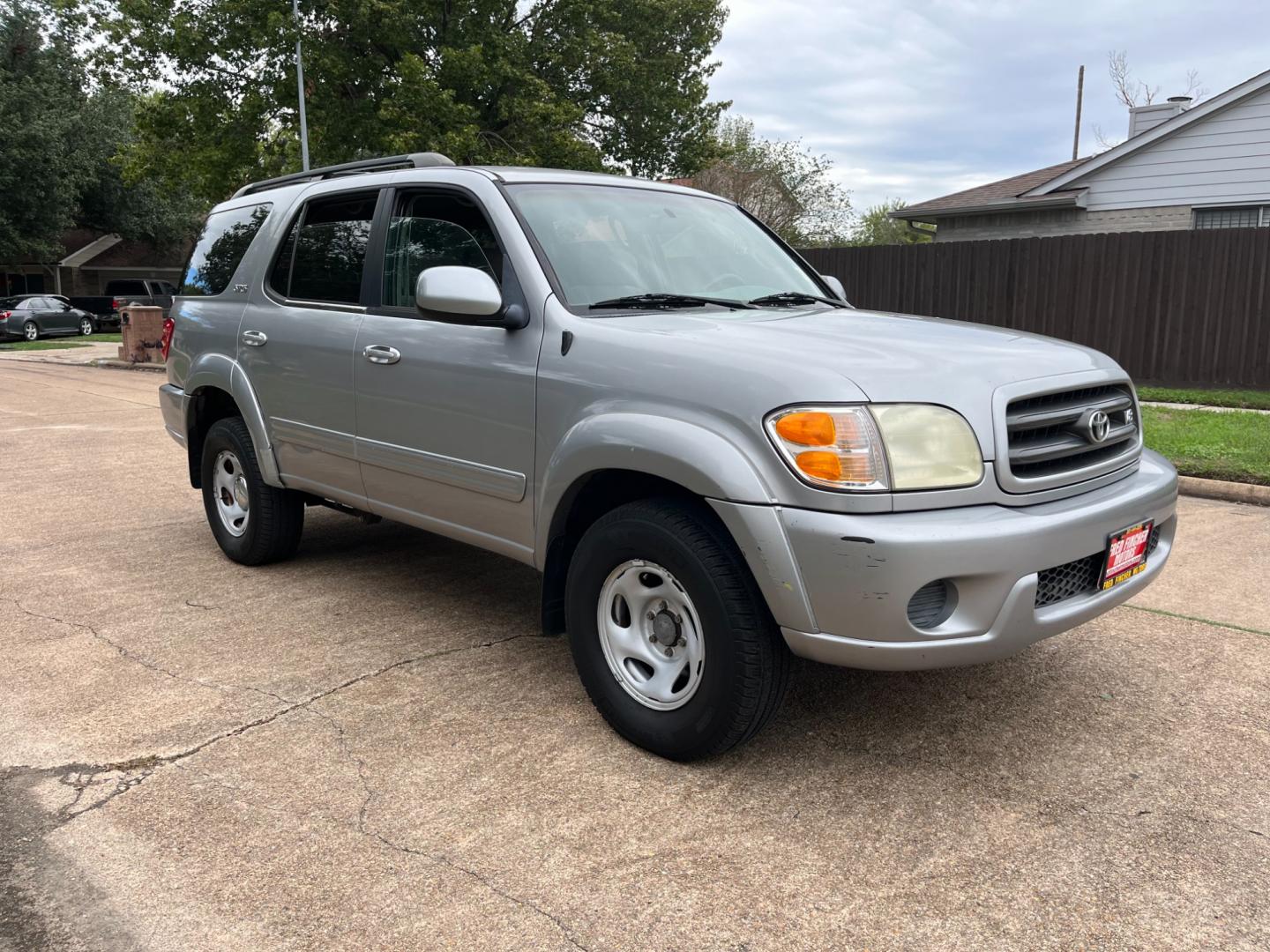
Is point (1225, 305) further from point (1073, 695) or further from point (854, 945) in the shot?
point (854, 945)

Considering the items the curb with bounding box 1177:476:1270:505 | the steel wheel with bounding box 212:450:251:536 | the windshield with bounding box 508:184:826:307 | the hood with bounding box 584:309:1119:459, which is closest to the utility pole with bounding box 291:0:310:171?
the steel wheel with bounding box 212:450:251:536

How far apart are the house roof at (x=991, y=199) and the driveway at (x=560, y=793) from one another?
13.9 metres

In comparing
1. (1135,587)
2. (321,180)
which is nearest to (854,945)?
(1135,587)

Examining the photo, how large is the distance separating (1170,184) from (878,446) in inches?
620

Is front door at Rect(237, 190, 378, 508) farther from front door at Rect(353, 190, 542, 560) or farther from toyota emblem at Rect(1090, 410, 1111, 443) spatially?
toyota emblem at Rect(1090, 410, 1111, 443)

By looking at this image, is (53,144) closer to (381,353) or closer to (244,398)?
(244,398)

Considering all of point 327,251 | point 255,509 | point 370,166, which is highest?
point 370,166

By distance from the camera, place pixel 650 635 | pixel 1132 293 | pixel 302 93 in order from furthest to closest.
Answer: pixel 302 93 → pixel 1132 293 → pixel 650 635

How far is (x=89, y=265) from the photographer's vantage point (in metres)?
48.5

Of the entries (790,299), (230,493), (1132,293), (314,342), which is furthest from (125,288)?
(790,299)

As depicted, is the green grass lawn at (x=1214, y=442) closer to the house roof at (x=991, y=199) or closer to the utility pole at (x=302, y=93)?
the house roof at (x=991, y=199)

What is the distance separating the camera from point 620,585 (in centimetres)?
329

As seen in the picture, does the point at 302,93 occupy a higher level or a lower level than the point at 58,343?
higher

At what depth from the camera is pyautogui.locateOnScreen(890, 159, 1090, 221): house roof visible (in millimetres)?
17328
